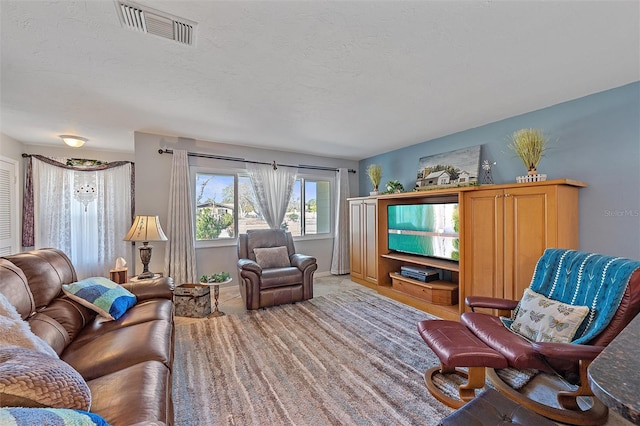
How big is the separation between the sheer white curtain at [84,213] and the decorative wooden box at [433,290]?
15.8 feet

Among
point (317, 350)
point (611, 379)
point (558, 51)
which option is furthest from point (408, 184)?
point (611, 379)

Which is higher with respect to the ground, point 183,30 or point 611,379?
point 183,30

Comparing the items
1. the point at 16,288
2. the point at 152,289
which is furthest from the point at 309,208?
the point at 16,288

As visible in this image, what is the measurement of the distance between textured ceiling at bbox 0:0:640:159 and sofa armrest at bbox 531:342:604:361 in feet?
6.29

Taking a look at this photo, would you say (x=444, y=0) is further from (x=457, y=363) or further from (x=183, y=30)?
(x=457, y=363)

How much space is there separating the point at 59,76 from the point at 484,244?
430 cm

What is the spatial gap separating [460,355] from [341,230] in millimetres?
3840

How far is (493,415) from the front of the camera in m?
1.13

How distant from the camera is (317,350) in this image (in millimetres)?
2461

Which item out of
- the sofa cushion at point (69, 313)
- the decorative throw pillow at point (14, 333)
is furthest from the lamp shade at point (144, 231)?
the decorative throw pillow at point (14, 333)

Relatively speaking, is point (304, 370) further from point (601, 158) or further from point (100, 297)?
point (601, 158)

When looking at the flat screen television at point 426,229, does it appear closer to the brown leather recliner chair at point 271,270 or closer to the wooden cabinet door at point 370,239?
the wooden cabinet door at point 370,239

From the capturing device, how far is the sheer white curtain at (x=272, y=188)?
4.57 metres

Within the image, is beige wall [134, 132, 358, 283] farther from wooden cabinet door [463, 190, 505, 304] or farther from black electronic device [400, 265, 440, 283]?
wooden cabinet door [463, 190, 505, 304]
